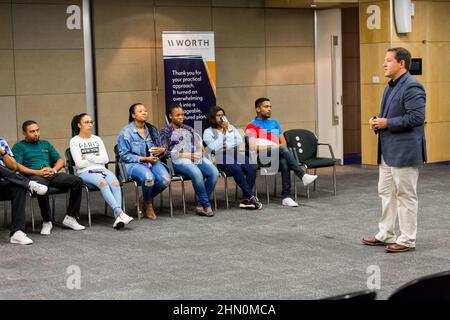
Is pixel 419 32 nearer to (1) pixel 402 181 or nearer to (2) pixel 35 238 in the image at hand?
(1) pixel 402 181

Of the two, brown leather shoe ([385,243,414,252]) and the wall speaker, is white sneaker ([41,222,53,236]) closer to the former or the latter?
brown leather shoe ([385,243,414,252])

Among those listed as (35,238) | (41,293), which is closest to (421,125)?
(41,293)

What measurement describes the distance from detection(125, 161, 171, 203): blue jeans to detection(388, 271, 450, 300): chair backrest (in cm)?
612

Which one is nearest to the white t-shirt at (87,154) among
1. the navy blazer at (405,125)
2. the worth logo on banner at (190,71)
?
the worth logo on banner at (190,71)

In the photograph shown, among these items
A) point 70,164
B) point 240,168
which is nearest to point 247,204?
point 240,168

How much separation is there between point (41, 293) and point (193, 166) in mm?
3524

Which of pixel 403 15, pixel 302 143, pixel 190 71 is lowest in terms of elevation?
pixel 302 143

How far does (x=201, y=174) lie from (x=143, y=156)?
0.66 metres

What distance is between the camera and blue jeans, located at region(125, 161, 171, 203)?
8.40 meters

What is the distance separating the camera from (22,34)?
10570 millimetres

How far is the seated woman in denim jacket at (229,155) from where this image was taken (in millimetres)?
9023

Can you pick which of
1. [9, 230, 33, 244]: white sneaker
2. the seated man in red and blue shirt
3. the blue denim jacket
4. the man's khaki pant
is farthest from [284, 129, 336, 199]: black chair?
[9, 230, 33, 244]: white sneaker

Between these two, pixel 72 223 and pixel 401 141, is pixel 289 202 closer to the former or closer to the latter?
pixel 72 223

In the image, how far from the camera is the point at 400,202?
646 centimetres
